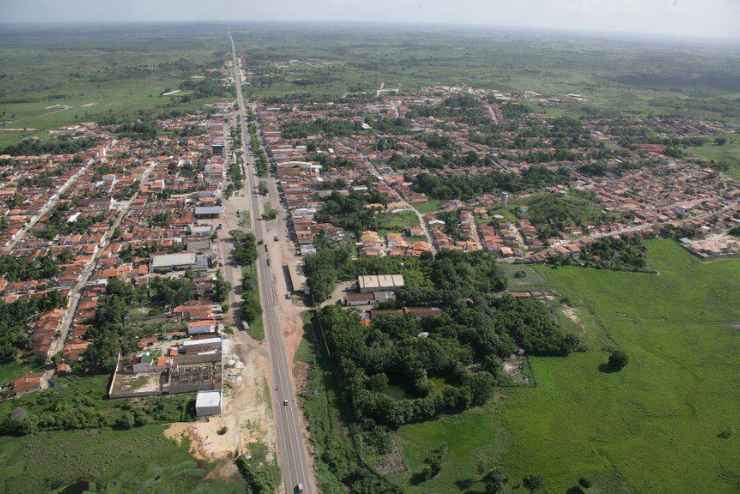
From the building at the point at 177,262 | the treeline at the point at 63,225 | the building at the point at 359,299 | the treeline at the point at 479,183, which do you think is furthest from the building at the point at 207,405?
the treeline at the point at 479,183

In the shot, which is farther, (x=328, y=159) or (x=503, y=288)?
(x=328, y=159)

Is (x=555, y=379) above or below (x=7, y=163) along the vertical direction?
below

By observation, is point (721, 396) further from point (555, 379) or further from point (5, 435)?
point (5, 435)

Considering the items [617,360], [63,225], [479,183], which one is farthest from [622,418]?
[63,225]

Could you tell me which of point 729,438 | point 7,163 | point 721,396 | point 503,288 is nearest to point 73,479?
point 503,288

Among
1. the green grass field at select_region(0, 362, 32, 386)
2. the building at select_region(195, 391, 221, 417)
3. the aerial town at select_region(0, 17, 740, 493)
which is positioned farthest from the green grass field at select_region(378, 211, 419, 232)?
the green grass field at select_region(0, 362, 32, 386)

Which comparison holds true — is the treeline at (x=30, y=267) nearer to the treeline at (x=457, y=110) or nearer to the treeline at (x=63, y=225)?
the treeline at (x=63, y=225)
